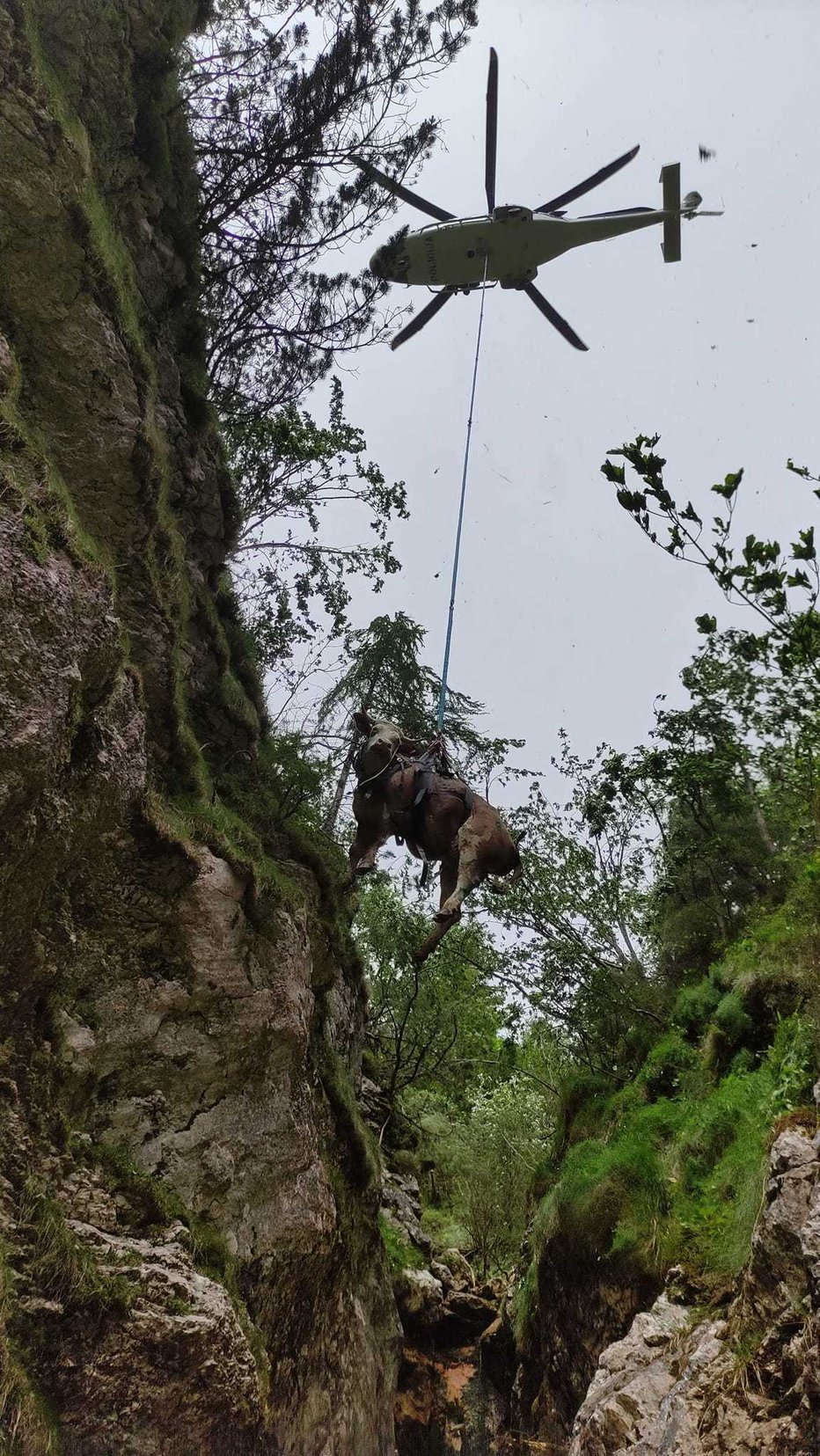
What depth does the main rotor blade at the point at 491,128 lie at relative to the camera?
33.8 ft

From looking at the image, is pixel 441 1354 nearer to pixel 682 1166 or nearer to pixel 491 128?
pixel 682 1166

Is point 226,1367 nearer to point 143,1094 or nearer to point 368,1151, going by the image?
point 143,1094

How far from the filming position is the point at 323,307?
37.6 ft

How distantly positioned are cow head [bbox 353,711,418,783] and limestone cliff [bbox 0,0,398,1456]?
53.7 inches

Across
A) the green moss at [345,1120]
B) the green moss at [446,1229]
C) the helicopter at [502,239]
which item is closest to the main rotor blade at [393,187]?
the helicopter at [502,239]

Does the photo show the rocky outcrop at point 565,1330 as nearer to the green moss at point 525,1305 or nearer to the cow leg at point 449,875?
the green moss at point 525,1305

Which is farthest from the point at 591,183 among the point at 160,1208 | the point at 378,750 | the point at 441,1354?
the point at 441,1354

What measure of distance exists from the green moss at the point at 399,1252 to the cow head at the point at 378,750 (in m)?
8.79

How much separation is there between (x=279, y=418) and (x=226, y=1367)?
10883 millimetres

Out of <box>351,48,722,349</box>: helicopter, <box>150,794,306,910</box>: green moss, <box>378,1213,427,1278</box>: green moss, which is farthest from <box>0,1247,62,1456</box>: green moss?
<box>351,48,722,349</box>: helicopter

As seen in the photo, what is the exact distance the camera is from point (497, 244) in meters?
12.1

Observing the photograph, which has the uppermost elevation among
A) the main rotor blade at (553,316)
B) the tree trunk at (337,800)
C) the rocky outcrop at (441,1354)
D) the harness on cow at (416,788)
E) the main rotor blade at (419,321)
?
the main rotor blade at (553,316)

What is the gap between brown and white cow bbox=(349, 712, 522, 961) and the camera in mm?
7234

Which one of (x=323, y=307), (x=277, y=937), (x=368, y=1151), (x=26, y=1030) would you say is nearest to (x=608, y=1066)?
(x=368, y=1151)
